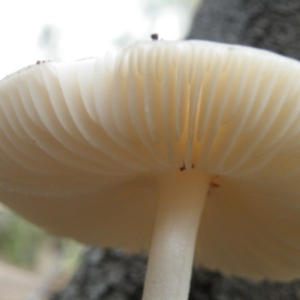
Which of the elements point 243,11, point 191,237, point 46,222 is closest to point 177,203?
point 191,237

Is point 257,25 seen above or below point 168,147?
above

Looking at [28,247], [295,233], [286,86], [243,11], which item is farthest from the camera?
[28,247]

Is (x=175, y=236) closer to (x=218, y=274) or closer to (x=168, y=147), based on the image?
(x=168, y=147)

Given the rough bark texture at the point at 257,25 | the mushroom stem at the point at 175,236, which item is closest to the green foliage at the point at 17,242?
the rough bark texture at the point at 257,25

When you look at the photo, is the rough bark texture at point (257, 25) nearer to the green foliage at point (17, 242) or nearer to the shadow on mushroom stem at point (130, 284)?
the shadow on mushroom stem at point (130, 284)

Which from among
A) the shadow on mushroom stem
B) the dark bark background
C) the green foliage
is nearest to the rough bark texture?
the dark bark background

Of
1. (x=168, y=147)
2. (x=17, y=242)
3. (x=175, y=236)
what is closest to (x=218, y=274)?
(x=175, y=236)

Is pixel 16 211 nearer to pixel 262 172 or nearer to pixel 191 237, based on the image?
pixel 191 237
